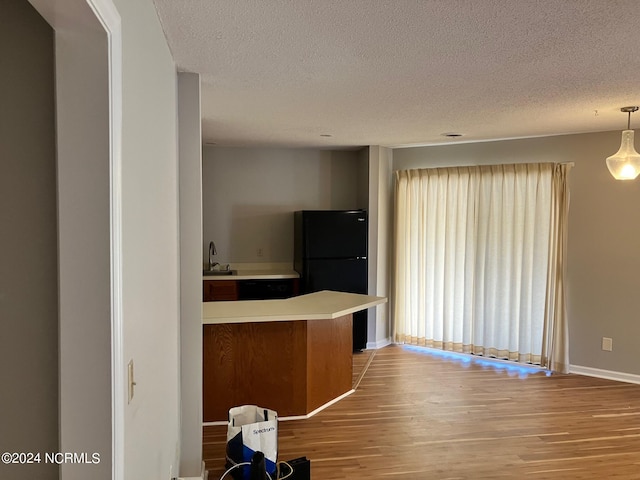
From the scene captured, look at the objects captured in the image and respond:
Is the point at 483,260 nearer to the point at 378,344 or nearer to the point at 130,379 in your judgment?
the point at 378,344

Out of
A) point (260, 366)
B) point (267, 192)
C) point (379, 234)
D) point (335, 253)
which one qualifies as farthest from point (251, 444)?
point (267, 192)

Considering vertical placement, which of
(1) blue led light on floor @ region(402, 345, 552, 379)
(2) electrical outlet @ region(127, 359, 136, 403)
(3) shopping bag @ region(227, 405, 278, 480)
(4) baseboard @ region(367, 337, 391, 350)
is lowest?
(1) blue led light on floor @ region(402, 345, 552, 379)

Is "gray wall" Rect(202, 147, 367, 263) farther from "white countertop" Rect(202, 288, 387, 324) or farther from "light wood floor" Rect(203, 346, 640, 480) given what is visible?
"light wood floor" Rect(203, 346, 640, 480)

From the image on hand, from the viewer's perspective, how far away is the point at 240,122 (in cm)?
399

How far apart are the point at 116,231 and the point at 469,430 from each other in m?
3.11

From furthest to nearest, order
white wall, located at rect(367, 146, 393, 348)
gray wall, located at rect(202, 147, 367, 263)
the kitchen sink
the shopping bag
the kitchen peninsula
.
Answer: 1. gray wall, located at rect(202, 147, 367, 263)
2. white wall, located at rect(367, 146, 393, 348)
3. the kitchen sink
4. the kitchen peninsula
5. the shopping bag

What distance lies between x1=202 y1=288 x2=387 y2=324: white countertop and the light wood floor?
0.81 meters

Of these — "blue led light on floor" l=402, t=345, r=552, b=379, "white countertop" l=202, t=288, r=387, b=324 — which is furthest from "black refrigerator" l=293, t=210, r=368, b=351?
"white countertop" l=202, t=288, r=387, b=324

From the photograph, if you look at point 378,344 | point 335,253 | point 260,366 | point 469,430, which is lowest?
point 469,430

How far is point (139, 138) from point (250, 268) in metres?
4.39

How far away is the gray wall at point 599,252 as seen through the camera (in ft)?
14.4

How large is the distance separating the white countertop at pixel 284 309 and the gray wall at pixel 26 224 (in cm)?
198

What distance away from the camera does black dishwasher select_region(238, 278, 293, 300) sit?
5.21 meters

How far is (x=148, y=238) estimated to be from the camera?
5.07 feet
